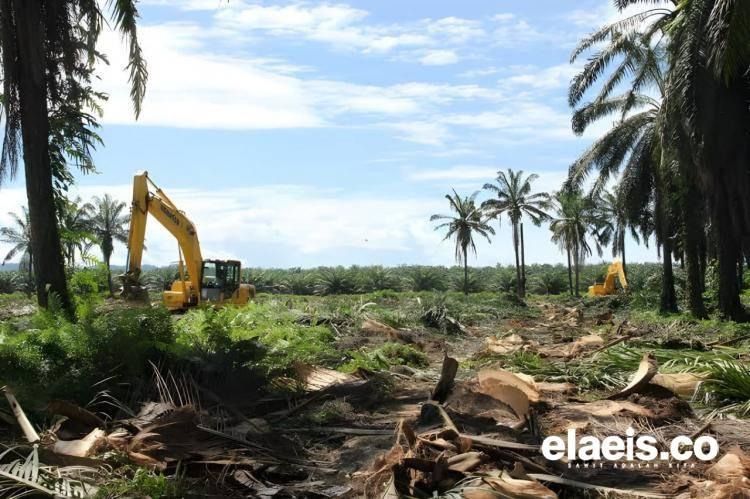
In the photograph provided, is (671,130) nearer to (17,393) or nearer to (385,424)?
(385,424)

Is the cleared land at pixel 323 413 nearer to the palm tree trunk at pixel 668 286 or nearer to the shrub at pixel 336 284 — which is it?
the palm tree trunk at pixel 668 286

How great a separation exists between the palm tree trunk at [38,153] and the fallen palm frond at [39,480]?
6028 millimetres

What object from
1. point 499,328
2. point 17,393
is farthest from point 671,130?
point 17,393

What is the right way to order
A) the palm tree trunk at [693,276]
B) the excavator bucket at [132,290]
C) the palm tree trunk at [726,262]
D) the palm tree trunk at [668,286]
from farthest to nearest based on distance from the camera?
the palm tree trunk at [668,286] < the palm tree trunk at [693,276] < the palm tree trunk at [726,262] < the excavator bucket at [132,290]

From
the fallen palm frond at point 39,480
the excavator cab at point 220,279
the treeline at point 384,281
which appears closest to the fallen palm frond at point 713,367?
the fallen palm frond at point 39,480

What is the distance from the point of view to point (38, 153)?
10.7 m

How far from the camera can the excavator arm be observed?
1672 cm

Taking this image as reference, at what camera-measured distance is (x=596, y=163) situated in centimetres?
2823

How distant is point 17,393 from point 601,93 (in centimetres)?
2214

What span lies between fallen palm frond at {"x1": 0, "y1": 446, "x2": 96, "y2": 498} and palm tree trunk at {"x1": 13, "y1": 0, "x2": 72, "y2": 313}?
603 centimetres

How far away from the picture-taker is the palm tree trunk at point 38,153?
34.5 feet

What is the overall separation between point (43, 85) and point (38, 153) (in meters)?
1.04

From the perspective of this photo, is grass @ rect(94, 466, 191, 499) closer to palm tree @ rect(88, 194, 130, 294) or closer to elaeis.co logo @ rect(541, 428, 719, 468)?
elaeis.co logo @ rect(541, 428, 719, 468)

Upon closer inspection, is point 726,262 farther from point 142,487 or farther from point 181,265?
point 142,487
